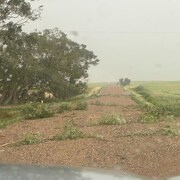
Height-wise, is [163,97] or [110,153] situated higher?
[163,97]

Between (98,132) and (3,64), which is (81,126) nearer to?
(98,132)

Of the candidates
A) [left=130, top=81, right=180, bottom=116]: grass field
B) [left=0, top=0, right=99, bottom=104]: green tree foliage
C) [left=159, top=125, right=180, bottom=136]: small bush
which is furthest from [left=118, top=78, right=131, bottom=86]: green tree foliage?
[left=159, top=125, right=180, bottom=136]: small bush

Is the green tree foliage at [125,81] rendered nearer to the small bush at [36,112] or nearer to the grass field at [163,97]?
the grass field at [163,97]

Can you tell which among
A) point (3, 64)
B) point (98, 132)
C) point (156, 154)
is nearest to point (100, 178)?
point (156, 154)

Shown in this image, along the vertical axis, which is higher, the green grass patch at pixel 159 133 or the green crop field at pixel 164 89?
the green crop field at pixel 164 89

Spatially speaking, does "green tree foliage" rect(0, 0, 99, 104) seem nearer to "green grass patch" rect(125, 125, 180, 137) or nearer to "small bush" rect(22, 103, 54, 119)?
"small bush" rect(22, 103, 54, 119)

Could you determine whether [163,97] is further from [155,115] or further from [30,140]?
[30,140]

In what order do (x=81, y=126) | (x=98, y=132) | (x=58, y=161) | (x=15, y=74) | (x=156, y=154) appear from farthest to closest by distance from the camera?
(x=15, y=74) → (x=81, y=126) → (x=98, y=132) → (x=156, y=154) → (x=58, y=161)

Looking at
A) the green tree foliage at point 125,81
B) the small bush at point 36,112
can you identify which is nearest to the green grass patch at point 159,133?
the small bush at point 36,112

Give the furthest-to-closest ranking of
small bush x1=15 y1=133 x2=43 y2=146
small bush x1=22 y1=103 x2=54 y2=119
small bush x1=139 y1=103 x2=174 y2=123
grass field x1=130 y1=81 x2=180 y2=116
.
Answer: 1. grass field x1=130 y1=81 x2=180 y2=116
2. small bush x1=22 y1=103 x2=54 y2=119
3. small bush x1=139 y1=103 x2=174 y2=123
4. small bush x1=15 y1=133 x2=43 y2=146

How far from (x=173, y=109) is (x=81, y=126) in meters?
10.9

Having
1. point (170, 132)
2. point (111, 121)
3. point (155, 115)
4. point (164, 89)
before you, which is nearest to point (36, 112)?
point (111, 121)

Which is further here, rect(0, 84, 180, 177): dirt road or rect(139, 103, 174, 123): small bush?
rect(139, 103, 174, 123): small bush

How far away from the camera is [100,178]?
32.6 ft
